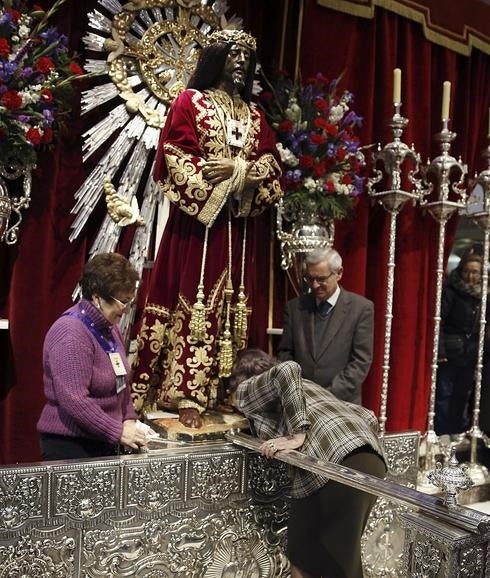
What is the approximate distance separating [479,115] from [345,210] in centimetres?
157

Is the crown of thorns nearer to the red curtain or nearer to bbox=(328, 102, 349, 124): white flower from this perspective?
bbox=(328, 102, 349, 124): white flower

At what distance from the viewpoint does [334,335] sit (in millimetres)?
3039

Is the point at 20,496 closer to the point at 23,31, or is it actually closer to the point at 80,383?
the point at 80,383

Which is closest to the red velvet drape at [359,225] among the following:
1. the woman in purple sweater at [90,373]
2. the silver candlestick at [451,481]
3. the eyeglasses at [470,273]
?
the eyeglasses at [470,273]

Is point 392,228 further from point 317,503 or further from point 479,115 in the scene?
point 317,503

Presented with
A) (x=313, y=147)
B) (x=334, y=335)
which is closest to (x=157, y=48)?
(x=313, y=147)

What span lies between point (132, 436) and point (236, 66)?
1.53 m

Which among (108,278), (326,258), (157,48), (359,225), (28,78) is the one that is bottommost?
(108,278)

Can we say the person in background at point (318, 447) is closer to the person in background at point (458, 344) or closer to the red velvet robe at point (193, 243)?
the red velvet robe at point (193, 243)

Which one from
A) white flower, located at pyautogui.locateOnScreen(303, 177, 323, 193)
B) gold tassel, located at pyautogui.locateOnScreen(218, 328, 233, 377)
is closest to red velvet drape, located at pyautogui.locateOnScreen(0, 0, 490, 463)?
white flower, located at pyautogui.locateOnScreen(303, 177, 323, 193)

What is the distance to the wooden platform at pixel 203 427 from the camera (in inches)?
109

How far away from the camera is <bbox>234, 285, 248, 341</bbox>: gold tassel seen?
3047mm

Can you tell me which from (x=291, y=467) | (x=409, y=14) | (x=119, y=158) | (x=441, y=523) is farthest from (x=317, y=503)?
(x=409, y=14)

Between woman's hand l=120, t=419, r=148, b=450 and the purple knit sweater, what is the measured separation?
0.03m
